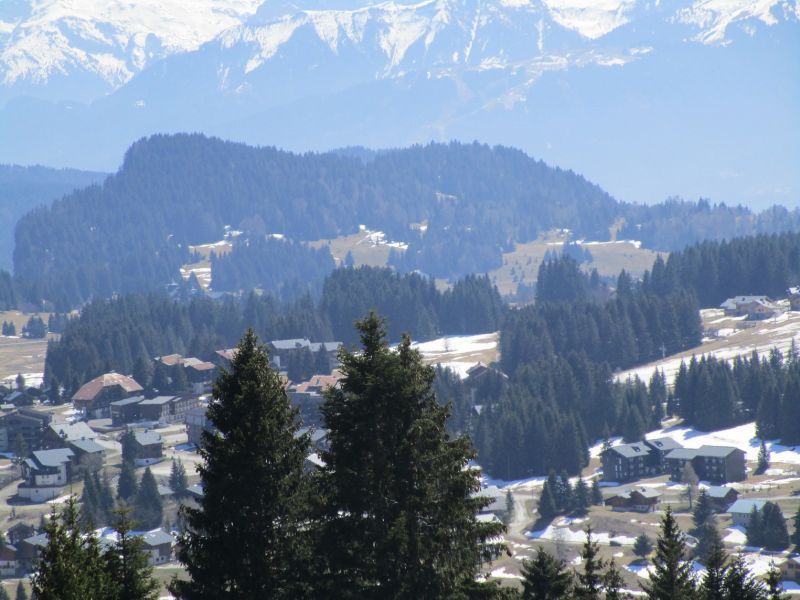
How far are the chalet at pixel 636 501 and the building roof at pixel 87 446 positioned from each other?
155 feet

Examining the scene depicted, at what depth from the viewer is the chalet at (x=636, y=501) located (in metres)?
105

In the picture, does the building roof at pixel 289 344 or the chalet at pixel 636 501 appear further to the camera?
the building roof at pixel 289 344

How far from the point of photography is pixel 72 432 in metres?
133

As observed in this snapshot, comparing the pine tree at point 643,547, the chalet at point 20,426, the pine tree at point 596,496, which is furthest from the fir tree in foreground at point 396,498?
the chalet at point 20,426

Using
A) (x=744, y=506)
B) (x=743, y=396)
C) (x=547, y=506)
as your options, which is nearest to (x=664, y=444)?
(x=743, y=396)

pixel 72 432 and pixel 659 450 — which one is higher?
pixel 72 432

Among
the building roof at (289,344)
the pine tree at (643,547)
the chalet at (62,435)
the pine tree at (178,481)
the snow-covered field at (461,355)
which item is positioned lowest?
the pine tree at (643,547)

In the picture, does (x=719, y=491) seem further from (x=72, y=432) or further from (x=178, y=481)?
(x=72, y=432)

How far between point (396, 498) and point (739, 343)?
15061cm

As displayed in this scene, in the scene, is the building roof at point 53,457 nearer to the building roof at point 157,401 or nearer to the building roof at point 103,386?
the building roof at point 157,401

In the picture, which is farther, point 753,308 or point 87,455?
point 753,308

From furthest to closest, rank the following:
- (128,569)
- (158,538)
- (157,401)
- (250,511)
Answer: (157,401), (158,538), (128,569), (250,511)

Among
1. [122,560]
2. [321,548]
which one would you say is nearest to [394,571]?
[321,548]

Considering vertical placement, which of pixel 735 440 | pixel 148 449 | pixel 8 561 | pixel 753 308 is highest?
pixel 753 308
